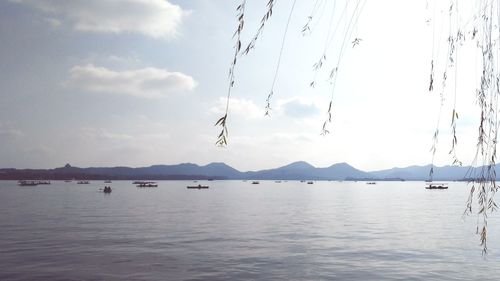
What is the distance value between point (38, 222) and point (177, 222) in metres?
19.6

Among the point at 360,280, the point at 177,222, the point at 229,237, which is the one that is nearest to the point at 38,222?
the point at 177,222

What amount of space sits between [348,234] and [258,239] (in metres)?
11.6

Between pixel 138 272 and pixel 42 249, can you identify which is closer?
pixel 138 272

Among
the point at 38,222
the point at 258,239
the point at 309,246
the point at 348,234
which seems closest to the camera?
the point at 309,246

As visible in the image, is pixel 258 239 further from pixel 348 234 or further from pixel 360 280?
pixel 360 280

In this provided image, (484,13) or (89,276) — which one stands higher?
(484,13)

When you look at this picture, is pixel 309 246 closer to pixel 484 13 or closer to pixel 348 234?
pixel 348 234

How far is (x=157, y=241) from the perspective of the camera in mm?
38719

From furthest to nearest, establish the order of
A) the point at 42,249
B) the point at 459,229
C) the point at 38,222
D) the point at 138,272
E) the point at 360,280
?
1. the point at 38,222
2. the point at 459,229
3. the point at 42,249
4. the point at 138,272
5. the point at 360,280

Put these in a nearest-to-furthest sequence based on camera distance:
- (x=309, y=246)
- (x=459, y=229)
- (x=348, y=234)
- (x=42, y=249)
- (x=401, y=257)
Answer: (x=401, y=257), (x=42, y=249), (x=309, y=246), (x=348, y=234), (x=459, y=229)

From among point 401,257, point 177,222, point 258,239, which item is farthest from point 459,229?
point 177,222

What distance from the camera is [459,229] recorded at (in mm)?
51031

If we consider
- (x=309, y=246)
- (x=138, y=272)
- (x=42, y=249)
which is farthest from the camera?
(x=309, y=246)

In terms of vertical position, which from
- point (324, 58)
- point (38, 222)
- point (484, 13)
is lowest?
point (38, 222)
